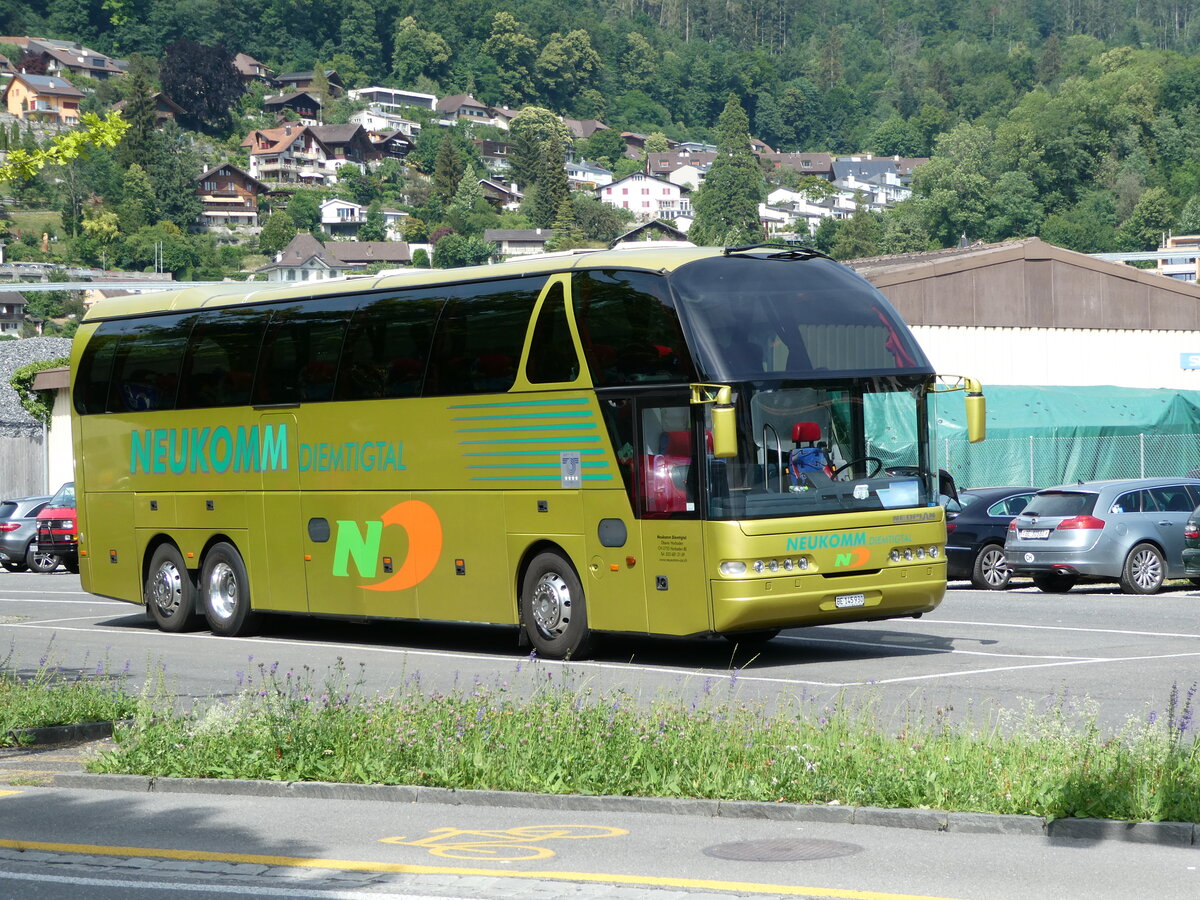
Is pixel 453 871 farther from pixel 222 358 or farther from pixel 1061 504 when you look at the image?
pixel 1061 504

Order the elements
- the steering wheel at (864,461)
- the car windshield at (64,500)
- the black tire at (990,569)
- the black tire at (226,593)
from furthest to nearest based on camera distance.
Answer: the car windshield at (64,500)
the black tire at (990,569)
the black tire at (226,593)
the steering wheel at (864,461)

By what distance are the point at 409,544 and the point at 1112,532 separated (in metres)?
10.6

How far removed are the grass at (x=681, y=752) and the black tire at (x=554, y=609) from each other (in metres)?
4.46

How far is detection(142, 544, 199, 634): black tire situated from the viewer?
20.8 m

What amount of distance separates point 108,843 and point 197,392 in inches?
476

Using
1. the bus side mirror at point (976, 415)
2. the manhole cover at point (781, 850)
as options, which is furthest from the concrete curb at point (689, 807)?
the bus side mirror at point (976, 415)

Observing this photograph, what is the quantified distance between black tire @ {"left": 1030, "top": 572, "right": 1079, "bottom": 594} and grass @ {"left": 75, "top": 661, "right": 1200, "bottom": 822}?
14155 mm

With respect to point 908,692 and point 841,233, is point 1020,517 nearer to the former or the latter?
point 908,692

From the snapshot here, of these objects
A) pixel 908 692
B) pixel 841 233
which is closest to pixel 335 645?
pixel 908 692

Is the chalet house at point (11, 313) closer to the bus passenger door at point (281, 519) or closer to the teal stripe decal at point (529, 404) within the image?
the bus passenger door at point (281, 519)

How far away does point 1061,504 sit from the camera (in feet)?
79.9

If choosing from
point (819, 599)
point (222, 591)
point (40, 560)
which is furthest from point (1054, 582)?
point (40, 560)

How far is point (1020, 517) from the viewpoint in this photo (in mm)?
24641

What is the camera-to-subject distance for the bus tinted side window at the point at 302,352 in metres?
18.6
